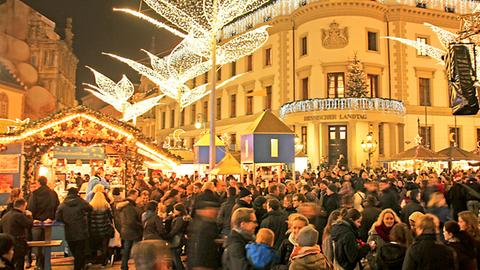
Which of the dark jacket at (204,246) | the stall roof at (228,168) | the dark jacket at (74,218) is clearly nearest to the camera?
the dark jacket at (204,246)

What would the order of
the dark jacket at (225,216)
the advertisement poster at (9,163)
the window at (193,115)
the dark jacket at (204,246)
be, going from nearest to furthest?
the dark jacket at (204,246) < the dark jacket at (225,216) < the advertisement poster at (9,163) < the window at (193,115)

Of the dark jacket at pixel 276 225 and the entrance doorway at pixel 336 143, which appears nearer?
the dark jacket at pixel 276 225

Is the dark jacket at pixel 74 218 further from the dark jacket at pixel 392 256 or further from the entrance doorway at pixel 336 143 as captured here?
the entrance doorway at pixel 336 143

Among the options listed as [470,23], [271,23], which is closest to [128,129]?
[470,23]

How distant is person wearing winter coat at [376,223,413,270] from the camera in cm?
565

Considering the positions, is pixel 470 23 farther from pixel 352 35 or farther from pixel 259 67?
pixel 259 67

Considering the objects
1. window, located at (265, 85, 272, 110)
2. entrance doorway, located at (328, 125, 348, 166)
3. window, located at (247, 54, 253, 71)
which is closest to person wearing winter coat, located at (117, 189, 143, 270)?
entrance doorway, located at (328, 125, 348, 166)

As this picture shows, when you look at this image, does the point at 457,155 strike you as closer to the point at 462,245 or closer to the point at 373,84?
the point at 373,84

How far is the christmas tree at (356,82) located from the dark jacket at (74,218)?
78.8 ft

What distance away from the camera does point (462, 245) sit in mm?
5551

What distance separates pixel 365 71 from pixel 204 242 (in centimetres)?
2898

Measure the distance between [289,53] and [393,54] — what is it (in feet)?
24.5

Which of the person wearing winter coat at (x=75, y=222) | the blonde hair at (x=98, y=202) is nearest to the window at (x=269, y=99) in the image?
the blonde hair at (x=98, y=202)

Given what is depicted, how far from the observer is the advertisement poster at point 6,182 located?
50.8 ft
